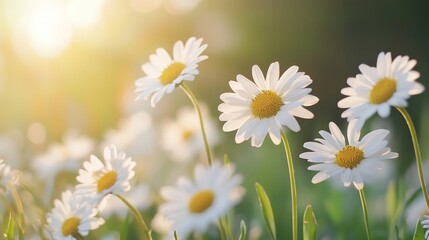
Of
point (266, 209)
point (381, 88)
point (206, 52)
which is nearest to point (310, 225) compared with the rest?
point (266, 209)

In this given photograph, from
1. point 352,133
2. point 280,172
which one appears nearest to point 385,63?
point 352,133

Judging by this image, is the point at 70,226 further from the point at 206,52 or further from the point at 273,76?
the point at 206,52

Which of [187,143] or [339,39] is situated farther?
[339,39]

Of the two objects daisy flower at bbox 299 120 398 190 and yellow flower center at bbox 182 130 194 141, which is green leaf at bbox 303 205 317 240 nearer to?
daisy flower at bbox 299 120 398 190

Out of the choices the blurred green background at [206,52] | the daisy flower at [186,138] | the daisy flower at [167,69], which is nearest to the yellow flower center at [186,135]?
the daisy flower at [186,138]

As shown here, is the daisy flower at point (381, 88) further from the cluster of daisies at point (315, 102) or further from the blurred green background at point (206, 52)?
the blurred green background at point (206, 52)

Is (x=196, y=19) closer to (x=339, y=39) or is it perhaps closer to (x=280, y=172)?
(x=339, y=39)
